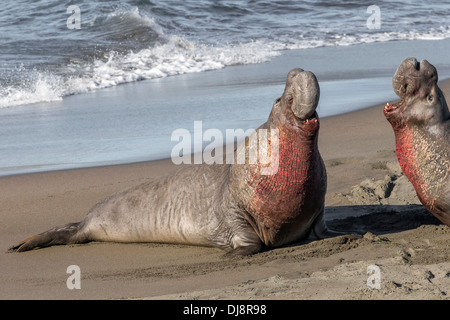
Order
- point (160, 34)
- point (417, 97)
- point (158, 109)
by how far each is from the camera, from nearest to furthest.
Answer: point (417, 97)
point (158, 109)
point (160, 34)

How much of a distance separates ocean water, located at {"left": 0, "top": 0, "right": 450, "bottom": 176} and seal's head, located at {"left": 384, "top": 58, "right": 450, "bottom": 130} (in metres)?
3.75

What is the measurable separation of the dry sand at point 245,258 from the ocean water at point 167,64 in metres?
1.06

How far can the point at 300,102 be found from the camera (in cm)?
486

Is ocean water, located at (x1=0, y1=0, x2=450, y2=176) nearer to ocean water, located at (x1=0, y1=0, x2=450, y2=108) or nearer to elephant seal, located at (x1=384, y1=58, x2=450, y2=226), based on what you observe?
ocean water, located at (x1=0, y1=0, x2=450, y2=108)

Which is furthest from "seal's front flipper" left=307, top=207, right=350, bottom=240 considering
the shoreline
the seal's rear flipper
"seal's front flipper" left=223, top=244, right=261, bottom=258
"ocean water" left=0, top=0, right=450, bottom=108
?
"ocean water" left=0, top=0, right=450, bottom=108

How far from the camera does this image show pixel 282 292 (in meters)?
4.08

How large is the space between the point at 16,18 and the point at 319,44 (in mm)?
8815

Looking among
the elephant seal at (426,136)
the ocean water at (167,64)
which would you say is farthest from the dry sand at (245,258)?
the ocean water at (167,64)

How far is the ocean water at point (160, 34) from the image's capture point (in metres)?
14.8

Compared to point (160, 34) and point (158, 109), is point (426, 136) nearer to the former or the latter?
point (158, 109)

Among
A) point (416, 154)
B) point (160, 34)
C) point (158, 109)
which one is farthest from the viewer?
point (160, 34)

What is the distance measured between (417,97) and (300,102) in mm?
884

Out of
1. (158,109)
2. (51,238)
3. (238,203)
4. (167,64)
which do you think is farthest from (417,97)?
(167,64)

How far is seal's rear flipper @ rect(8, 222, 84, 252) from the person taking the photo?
5707mm
